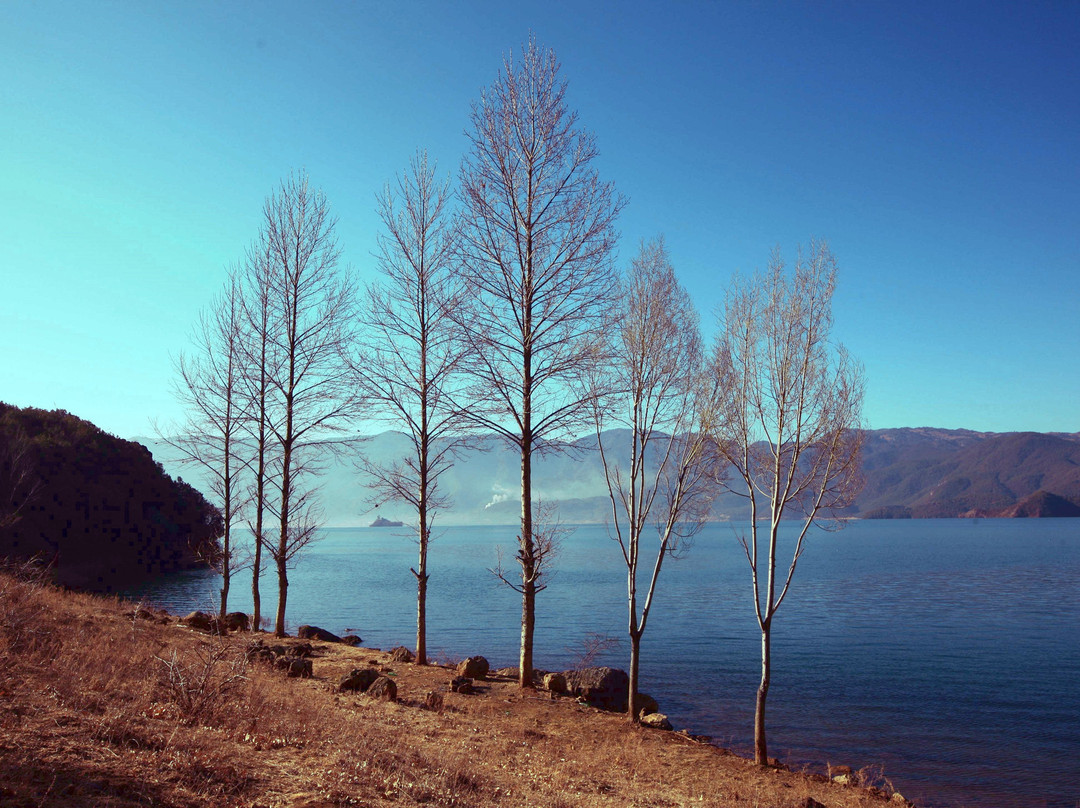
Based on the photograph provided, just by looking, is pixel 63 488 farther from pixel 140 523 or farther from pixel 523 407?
pixel 523 407

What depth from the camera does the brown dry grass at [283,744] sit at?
616 cm

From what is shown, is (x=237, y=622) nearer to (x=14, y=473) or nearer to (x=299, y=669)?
(x=299, y=669)

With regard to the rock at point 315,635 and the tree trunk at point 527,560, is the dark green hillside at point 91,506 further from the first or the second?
the tree trunk at point 527,560

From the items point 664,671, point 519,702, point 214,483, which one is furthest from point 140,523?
point 519,702

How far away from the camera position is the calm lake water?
16.4 m

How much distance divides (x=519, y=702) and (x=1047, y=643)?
29.2 meters

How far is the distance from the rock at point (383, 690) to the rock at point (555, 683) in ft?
17.1

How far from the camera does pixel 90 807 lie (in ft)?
17.1

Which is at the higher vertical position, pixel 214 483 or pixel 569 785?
pixel 214 483

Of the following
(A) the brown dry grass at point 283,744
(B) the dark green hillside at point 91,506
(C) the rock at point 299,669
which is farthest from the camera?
(B) the dark green hillside at point 91,506

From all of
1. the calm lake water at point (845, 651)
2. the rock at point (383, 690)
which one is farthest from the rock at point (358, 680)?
the calm lake water at point (845, 651)

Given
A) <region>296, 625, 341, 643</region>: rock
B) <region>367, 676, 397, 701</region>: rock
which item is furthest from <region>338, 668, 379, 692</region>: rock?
<region>296, 625, 341, 643</region>: rock

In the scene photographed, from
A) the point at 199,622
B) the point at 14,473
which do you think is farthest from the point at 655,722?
the point at 14,473

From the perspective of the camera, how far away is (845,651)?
2917cm
